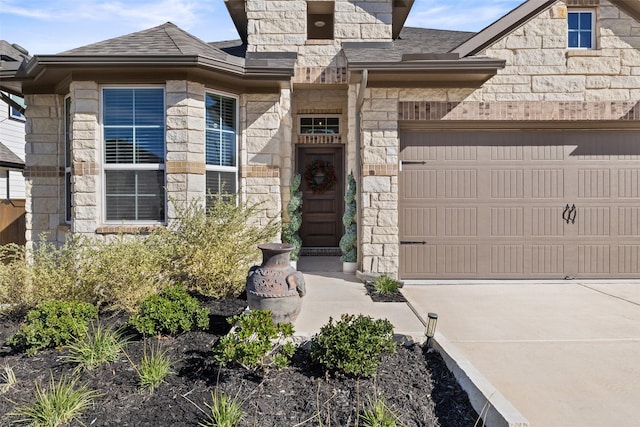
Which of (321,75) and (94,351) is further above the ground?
(321,75)

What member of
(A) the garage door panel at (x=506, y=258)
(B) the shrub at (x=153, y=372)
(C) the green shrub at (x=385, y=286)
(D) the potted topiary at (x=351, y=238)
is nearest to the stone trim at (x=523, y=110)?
(D) the potted topiary at (x=351, y=238)

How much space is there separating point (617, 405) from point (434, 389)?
1.22 meters

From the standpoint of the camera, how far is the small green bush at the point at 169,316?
3357mm

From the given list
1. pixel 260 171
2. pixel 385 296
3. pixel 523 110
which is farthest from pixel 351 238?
pixel 523 110

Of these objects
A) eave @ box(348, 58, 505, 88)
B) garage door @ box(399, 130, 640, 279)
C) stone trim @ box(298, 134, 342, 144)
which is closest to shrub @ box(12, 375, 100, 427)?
garage door @ box(399, 130, 640, 279)

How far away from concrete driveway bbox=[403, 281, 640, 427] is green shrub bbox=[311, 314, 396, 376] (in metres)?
0.95

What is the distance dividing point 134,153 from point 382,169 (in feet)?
12.5

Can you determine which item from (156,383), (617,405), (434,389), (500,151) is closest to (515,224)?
(500,151)

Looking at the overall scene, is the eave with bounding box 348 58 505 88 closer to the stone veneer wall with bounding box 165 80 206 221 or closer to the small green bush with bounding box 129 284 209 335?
the stone veneer wall with bounding box 165 80 206 221

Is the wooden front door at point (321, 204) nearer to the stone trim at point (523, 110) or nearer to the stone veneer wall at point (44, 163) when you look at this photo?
the stone trim at point (523, 110)

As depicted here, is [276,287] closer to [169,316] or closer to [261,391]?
[169,316]

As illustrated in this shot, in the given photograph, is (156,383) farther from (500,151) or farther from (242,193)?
(500,151)

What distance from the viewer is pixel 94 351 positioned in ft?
9.66

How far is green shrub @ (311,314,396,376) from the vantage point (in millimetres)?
2701
